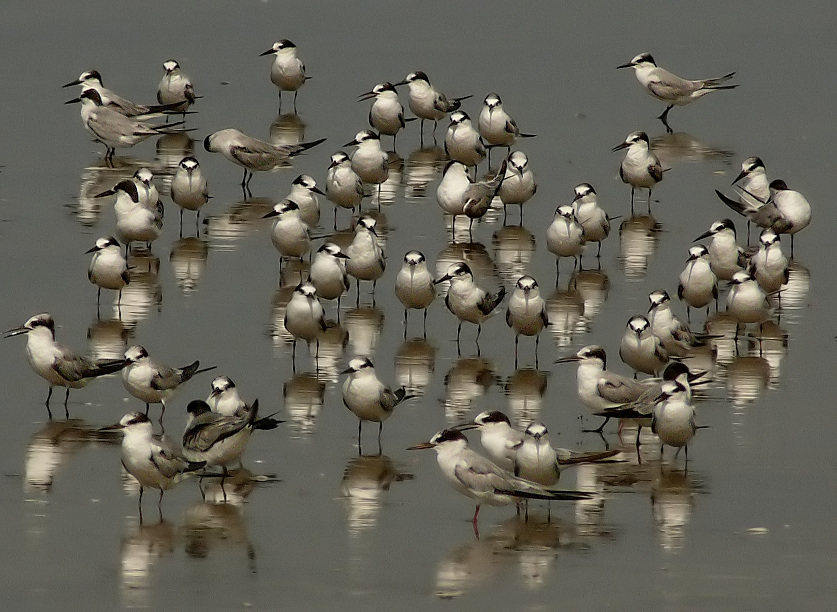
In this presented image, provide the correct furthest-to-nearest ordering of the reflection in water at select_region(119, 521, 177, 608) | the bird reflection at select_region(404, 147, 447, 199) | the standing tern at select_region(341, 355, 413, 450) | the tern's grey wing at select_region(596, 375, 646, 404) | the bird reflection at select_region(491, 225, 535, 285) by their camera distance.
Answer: the bird reflection at select_region(404, 147, 447, 199), the bird reflection at select_region(491, 225, 535, 285), the tern's grey wing at select_region(596, 375, 646, 404), the standing tern at select_region(341, 355, 413, 450), the reflection in water at select_region(119, 521, 177, 608)

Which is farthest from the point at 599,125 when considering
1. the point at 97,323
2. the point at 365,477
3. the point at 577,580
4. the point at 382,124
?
the point at 577,580

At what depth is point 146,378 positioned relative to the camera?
49.1 feet

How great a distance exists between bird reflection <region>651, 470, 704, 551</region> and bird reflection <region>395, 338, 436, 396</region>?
2.93m

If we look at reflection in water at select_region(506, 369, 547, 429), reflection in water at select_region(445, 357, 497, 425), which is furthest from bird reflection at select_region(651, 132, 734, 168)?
reflection in water at select_region(506, 369, 547, 429)

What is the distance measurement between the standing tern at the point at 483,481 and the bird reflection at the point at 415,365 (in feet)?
10.00

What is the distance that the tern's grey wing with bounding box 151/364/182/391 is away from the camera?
15.0 m

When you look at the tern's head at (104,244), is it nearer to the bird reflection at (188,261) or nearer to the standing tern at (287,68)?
the bird reflection at (188,261)

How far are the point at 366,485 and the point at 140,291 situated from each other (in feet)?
19.7

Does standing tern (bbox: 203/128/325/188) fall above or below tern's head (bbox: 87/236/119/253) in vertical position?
above

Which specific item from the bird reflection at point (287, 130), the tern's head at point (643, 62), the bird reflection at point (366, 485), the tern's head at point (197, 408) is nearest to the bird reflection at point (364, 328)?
the bird reflection at point (366, 485)

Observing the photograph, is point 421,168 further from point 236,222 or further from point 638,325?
point 638,325

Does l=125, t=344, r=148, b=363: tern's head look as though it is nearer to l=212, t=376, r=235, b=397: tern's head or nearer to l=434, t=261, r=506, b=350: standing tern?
l=212, t=376, r=235, b=397: tern's head

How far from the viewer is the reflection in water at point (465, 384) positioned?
15.5 meters

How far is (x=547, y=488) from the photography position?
43.3 ft
